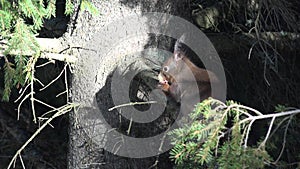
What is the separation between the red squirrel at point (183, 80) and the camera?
2.30m

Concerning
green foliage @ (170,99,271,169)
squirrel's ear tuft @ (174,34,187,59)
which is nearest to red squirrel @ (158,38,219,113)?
squirrel's ear tuft @ (174,34,187,59)

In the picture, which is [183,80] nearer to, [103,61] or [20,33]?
[103,61]

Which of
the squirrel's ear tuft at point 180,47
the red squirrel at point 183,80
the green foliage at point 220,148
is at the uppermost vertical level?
the squirrel's ear tuft at point 180,47

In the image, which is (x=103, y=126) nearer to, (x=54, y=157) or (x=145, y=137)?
(x=145, y=137)

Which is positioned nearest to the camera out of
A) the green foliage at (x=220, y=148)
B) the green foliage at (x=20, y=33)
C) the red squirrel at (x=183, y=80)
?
the green foliage at (x=220, y=148)

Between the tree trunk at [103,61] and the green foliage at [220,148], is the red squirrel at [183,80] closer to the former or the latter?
the tree trunk at [103,61]

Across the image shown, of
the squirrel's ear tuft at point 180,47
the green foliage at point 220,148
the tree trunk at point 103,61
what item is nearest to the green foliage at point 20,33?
the tree trunk at point 103,61

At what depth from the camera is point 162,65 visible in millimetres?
2361

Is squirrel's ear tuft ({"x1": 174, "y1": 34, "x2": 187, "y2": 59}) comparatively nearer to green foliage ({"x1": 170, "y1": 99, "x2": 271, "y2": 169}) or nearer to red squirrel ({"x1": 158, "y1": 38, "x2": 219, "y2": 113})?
red squirrel ({"x1": 158, "y1": 38, "x2": 219, "y2": 113})

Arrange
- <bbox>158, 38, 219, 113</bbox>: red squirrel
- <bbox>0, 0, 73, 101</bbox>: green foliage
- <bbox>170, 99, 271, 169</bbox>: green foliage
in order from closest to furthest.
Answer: <bbox>170, 99, 271, 169</bbox>: green foliage → <bbox>0, 0, 73, 101</bbox>: green foliage → <bbox>158, 38, 219, 113</bbox>: red squirrel

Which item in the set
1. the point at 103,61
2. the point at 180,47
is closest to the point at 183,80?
the point at 180,47

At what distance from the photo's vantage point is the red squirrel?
2.30m

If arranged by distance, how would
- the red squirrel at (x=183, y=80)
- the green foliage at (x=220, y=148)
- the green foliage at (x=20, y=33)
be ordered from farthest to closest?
the red squirrel at (x=183, y=80) < the green foliage at (x=20, y=33) < the green foliage at (x=220, y=148)

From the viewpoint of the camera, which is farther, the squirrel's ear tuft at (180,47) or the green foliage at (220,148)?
the squirrel's ear tuft at (180,47)
